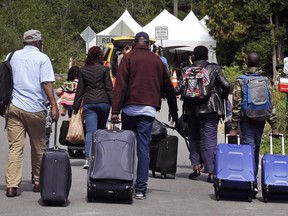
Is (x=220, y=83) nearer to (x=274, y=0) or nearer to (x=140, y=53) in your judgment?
(x=140, y=53)

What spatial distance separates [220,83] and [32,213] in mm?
3690

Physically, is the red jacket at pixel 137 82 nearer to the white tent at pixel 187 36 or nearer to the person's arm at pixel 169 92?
the person's arm at pixel 169 92

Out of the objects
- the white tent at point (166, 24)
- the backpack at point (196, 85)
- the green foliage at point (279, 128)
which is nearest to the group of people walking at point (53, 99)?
the backpack at point (196, 85)

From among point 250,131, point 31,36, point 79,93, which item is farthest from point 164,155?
point 31,36

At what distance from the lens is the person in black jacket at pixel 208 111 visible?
11789mm

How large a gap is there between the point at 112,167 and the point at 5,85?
1573 mm

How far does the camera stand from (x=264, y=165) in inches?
411

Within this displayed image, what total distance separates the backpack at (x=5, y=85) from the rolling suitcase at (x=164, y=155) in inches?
102

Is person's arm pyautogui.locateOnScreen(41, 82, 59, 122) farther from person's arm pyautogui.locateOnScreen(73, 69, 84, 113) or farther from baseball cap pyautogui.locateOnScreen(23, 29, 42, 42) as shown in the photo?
person's arm pyautogui.locateOnScreen(73, 69, 84, 113)

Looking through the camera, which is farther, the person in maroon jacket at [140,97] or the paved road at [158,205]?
the person in maroon jacket at [140,97]

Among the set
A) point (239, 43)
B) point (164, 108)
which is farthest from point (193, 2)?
point (164, 108)

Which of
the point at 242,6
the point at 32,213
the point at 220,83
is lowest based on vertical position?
the point at 32,213

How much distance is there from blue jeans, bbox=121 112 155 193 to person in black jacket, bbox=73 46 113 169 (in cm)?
262

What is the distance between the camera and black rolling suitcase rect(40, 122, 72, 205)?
A: 9492 millimetres
